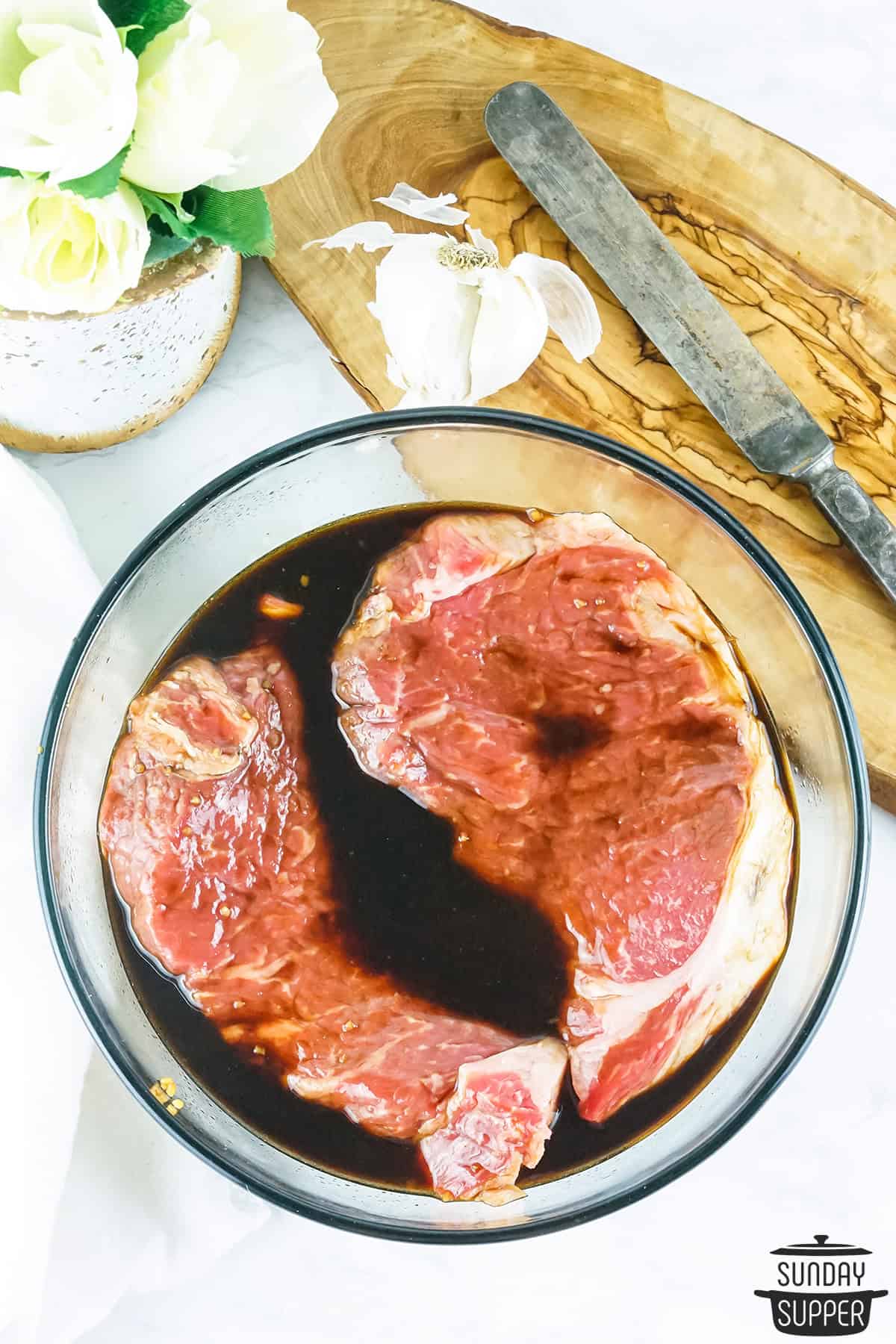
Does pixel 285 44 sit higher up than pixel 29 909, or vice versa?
pixel 285 44

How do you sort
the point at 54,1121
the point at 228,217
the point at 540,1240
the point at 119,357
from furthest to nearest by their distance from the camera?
the point at 540,1240, the point at 54,1121, the point at 119,357, the point at 228,217

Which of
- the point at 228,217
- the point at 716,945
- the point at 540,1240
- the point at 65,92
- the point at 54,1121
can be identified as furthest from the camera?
the point at 540,1240

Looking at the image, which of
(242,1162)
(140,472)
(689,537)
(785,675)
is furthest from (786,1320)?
(140,472)

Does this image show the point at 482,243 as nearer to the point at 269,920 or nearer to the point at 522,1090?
the point at 269,920

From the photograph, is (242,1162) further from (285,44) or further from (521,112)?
(521,112)

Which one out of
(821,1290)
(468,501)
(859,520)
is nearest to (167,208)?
(468,501)

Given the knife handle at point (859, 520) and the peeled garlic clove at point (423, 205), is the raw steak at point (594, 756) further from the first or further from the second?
the peeled garlic clove at point (423, 205)
